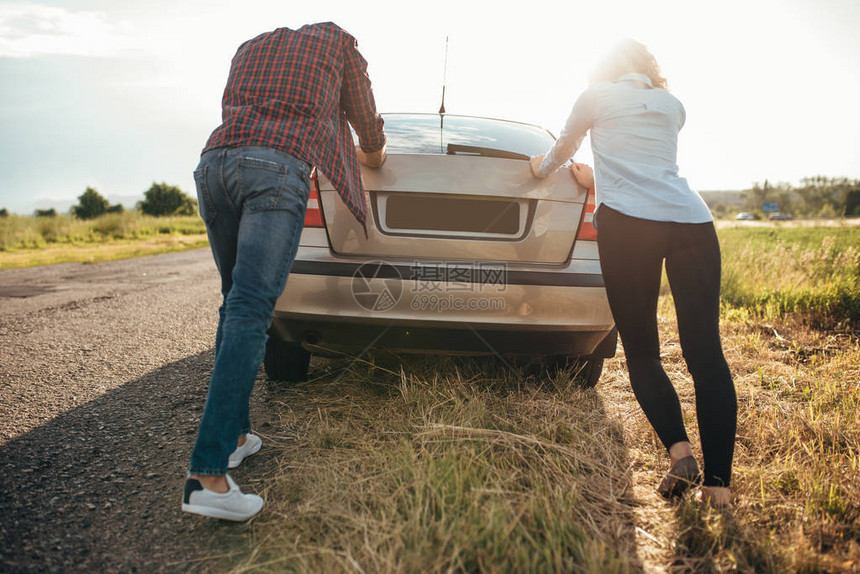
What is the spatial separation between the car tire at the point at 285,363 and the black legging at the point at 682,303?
163cm

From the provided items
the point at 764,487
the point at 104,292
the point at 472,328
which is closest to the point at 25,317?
the point at 104,292

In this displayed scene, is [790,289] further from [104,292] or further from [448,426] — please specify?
[104,292]

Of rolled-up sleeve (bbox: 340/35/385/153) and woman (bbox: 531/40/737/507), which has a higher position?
rolled-up sleeve (bbox: 340/35/385/153)

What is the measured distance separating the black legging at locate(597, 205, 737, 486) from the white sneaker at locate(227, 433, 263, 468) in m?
1.57

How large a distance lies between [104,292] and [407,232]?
5.63 metres

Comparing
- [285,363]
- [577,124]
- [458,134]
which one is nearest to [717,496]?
[577,124]

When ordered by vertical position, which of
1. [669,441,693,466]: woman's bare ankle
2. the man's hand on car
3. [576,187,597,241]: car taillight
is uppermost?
the man's hand on car

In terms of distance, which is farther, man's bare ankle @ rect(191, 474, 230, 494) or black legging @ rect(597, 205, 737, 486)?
black legging @ rect(597, 205, 737, 486)

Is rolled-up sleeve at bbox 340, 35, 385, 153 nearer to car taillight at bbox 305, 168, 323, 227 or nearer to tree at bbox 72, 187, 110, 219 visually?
car taillight at bbox 305, 168, 323, 227

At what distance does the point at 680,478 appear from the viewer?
1843mm

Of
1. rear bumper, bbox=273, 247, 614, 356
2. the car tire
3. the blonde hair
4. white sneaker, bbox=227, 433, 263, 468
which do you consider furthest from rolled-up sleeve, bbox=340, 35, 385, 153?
white sneaker, bbox=227, 433, 263, 468

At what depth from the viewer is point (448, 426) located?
6.66 feet

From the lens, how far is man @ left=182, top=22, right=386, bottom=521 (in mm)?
1632

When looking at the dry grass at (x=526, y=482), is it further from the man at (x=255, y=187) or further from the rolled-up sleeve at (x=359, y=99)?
the rolled-up sleeve at (x=359, y=99)
